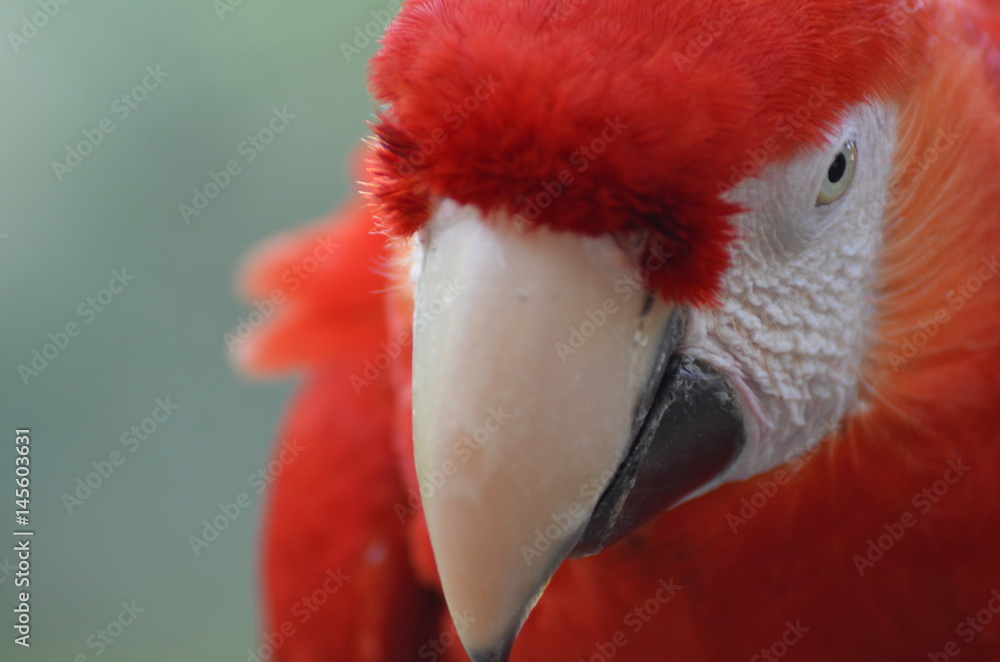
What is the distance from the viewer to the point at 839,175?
22.2 inches

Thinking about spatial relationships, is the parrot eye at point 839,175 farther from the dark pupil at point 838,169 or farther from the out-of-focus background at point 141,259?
the out-of-focus background at point 141,259

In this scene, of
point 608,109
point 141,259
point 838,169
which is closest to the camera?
point 608,109

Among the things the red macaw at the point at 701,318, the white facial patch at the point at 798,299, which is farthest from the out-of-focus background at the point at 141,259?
the white facial patch at the point at 798,299

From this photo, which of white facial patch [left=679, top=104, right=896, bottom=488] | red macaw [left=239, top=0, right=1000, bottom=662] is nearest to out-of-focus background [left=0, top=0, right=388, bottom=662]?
red macaw [left=239, top=0, right=1000, bottom=662]

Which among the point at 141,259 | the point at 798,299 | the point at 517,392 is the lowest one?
the point at 141,259

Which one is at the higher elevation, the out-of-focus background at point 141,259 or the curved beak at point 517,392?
the curved beak at point 517,392

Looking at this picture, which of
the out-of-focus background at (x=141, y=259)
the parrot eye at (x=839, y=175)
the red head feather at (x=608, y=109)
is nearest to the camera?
the red head feather at (x=608, y=109)

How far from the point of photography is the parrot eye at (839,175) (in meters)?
0.56

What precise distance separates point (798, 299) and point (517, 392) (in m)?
0.21

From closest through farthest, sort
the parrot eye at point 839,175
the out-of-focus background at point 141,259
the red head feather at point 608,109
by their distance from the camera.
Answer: the red head feather at point 608,109
the parrot eye at point 839,175
the out-of-focus background at point 141,259

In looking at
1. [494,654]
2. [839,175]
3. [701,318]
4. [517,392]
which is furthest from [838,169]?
[494,654]

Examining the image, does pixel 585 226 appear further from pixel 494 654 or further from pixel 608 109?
pixel 494 654

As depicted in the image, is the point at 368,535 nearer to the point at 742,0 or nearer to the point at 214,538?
the point at 742,0

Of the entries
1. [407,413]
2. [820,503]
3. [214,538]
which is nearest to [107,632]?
[214,538]
